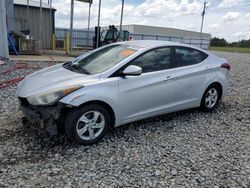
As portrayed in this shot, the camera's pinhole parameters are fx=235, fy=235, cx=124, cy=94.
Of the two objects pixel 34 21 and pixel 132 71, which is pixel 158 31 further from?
pixel 132 71

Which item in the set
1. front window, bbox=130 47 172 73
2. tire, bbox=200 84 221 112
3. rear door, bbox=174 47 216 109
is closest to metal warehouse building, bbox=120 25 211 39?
tire, bbox=200 84 221 112

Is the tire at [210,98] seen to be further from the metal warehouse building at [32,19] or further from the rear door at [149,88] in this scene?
the metal warehouse building at [32,19]

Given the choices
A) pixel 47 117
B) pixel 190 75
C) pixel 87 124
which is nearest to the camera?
pixel 47 117

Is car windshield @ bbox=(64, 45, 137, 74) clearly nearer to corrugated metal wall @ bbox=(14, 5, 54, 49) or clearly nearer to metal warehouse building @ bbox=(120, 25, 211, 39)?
corrugated metal wall @ bbox=(14, 5, 54, 49)

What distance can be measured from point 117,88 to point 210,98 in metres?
2.40

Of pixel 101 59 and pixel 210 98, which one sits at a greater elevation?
pixel 101 59

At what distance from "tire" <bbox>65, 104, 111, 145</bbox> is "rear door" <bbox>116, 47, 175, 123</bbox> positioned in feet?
1.06

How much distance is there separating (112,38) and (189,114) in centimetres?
1272

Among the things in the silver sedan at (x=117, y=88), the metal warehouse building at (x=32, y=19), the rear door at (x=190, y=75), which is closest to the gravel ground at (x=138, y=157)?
the silver sedan at (x=117, y=88)

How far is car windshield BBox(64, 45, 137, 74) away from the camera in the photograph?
3.72 m

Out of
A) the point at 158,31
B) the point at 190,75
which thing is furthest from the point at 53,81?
the point at 158,31

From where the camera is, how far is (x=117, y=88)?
11.4ft

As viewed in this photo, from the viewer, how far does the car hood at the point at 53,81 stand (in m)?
3.23

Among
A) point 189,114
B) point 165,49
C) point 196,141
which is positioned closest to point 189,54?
point 165,49
